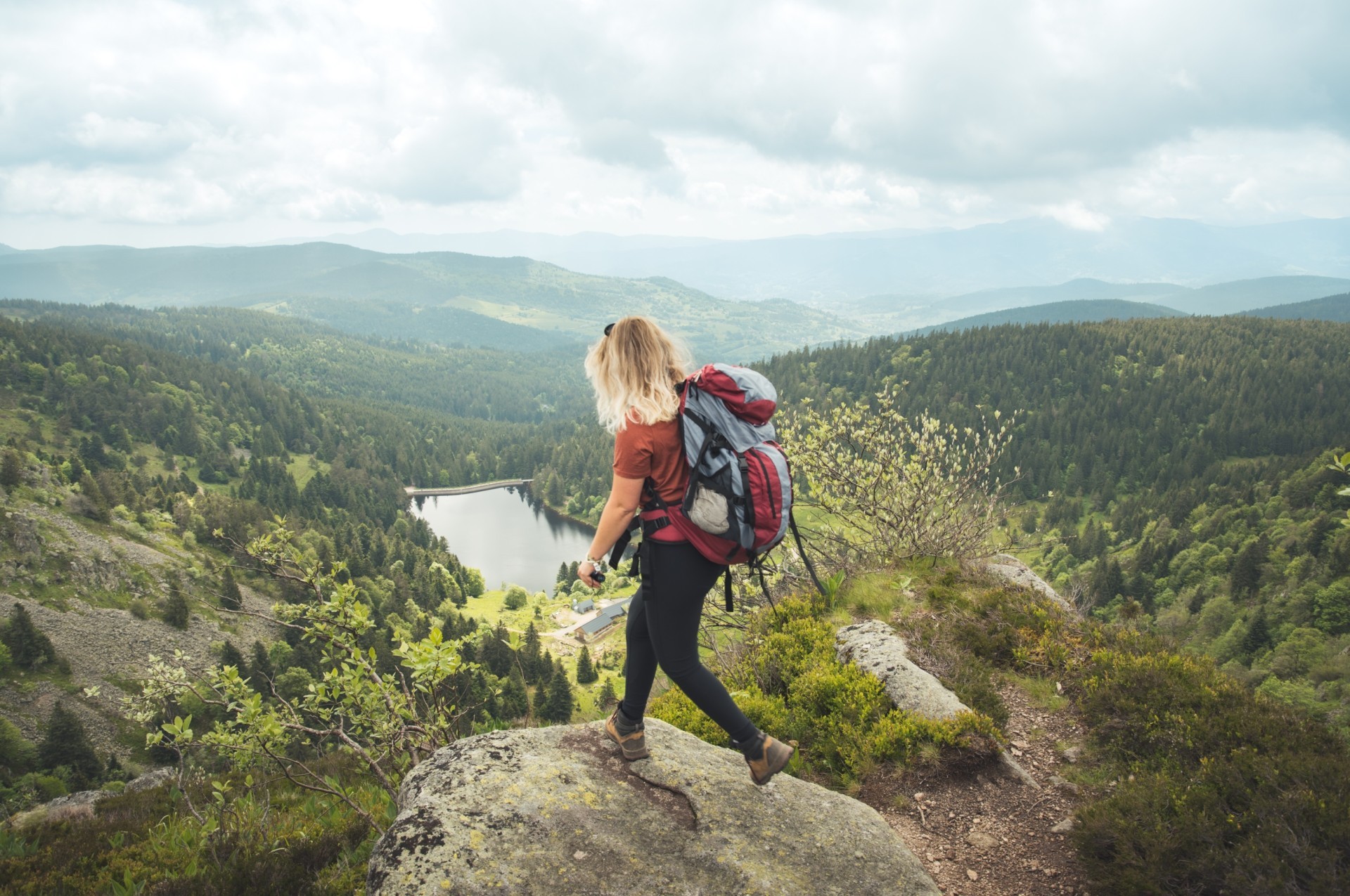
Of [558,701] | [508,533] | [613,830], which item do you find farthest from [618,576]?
[508,533]

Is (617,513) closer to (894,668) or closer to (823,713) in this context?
(823,713)

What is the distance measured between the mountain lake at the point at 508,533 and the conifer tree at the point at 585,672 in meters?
43.5

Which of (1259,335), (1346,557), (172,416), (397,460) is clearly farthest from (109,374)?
(1259,335)

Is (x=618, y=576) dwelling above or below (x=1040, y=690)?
above

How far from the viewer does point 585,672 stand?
228ft

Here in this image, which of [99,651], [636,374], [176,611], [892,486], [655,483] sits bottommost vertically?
[99,651]

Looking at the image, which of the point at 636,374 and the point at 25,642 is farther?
the point at 25,642

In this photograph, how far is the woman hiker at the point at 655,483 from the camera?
4.09 metres

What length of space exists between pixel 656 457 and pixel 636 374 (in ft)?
1.84

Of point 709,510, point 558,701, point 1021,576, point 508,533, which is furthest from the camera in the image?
point 508,533

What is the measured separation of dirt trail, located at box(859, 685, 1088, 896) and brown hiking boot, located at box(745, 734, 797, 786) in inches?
57.4

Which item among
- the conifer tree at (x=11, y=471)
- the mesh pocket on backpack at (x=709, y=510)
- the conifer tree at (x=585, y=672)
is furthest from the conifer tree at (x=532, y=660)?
the conifer tree at (x=11, y=471)

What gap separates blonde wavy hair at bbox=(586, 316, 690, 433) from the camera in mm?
4088

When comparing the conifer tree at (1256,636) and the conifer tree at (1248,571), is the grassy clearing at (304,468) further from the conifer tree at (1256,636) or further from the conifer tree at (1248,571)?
the conifer tree at (1248,571)
